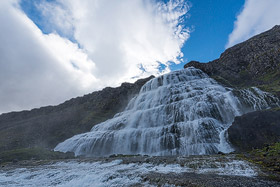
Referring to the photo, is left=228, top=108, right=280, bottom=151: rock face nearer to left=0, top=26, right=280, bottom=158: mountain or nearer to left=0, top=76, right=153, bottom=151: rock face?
left=0, top=26, right=280, bottom=158: mountain

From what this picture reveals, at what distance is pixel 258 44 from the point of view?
58.1m

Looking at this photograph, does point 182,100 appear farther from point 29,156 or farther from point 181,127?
point 29,156

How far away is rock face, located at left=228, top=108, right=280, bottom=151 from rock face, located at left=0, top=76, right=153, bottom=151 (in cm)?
4188

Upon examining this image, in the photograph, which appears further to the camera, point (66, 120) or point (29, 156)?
point (66, 120)

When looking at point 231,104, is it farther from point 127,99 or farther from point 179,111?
point 127,99

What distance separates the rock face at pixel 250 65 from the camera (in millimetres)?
43969

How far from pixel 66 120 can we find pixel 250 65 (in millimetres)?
65664

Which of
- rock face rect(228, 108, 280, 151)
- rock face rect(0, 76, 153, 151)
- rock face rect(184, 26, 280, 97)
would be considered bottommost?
rock face rect(228, 108, 280, 151)

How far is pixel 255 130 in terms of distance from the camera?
17891 millimetres

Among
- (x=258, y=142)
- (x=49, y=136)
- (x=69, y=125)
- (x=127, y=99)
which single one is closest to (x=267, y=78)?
(x=258, y=142)

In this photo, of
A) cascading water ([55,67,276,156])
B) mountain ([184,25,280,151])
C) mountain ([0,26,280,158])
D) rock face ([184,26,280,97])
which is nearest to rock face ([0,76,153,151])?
mountain ([0,26,280,158])

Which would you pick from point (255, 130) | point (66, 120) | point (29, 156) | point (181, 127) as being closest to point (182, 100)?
point (181, 127)

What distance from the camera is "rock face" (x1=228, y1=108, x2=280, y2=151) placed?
1650 cm

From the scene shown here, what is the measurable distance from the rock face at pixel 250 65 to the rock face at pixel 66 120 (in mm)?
30394
